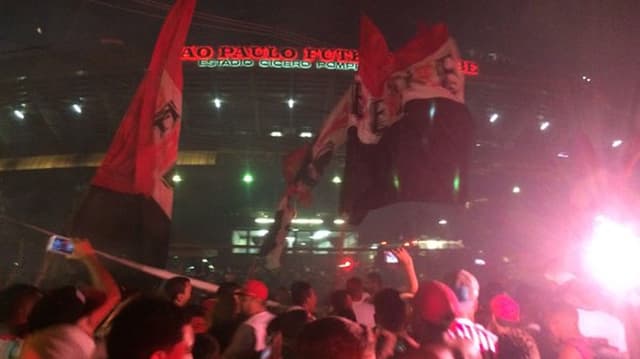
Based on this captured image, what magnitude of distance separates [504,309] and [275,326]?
83.3 inches

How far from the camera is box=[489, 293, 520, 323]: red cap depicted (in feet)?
15.3

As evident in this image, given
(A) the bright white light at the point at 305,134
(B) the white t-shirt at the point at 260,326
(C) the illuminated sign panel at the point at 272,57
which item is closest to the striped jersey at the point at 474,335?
A: (B) the white t-shirt at the point at 260,326

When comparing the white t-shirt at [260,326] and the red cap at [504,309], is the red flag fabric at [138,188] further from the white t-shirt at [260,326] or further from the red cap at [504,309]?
the red cap at [504,309]

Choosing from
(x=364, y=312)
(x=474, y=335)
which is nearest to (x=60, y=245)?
(x=364, y=312)

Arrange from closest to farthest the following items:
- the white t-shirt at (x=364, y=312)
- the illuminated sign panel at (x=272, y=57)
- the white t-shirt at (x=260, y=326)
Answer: the white t-shirt at (x=260, y=326) → the white t-shirt at (x=364, y=312) → the illuminated sign panel at (x=272, y=57)

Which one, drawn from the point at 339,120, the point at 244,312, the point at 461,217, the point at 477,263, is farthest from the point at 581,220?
the point at 461,217

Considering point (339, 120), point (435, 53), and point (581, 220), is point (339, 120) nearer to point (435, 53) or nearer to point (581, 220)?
point (435, 53)

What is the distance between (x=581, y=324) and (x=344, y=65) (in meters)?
16.6

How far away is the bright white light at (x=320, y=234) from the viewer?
891 inches

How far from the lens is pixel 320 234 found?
23.2 metres

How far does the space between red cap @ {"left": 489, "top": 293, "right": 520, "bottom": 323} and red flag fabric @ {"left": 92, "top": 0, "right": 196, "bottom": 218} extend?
3030mm

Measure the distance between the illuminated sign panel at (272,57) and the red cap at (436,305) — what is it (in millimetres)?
17059

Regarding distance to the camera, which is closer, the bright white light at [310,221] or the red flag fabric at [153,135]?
the red flag fabric at [153,135]

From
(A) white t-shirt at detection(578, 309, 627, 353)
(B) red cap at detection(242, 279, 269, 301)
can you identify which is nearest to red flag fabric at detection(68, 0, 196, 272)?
(B) red cap at detection(242, 279, 269, 301)
